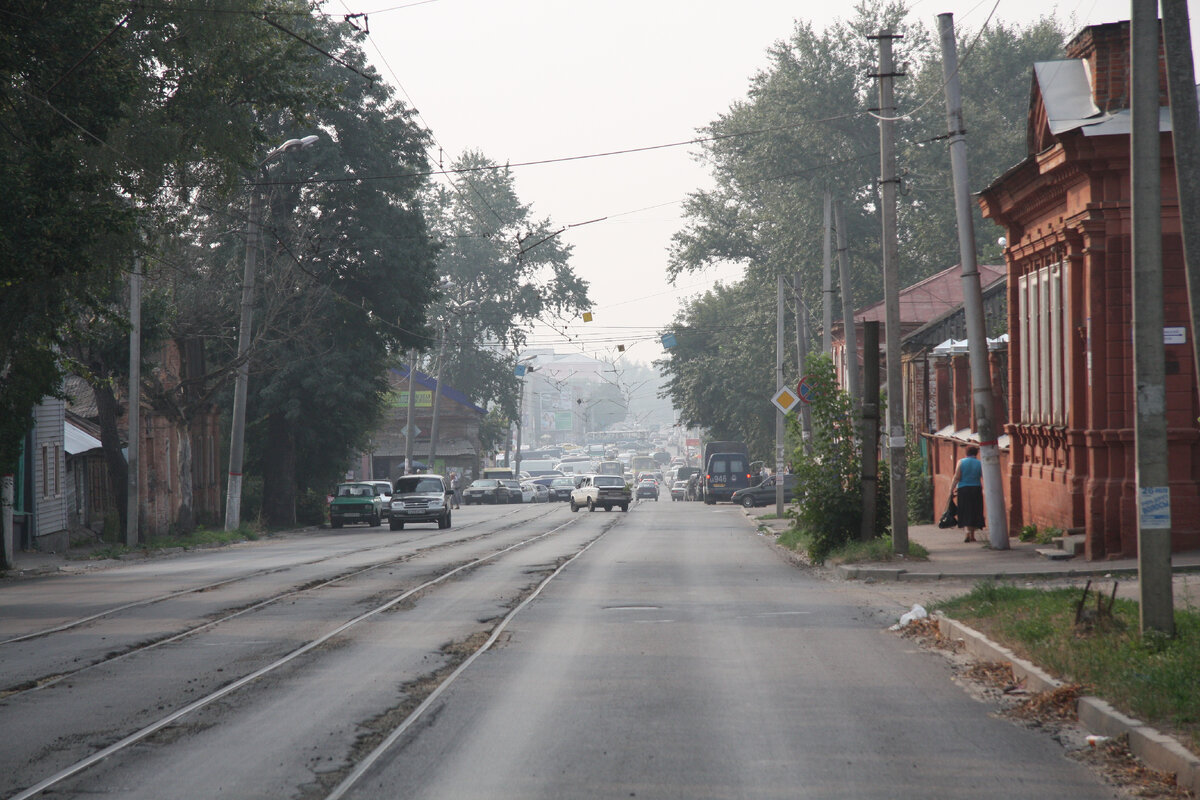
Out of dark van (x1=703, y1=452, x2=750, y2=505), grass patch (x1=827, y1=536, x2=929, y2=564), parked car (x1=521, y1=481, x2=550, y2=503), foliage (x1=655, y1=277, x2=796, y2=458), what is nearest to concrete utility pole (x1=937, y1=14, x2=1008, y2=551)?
grass patch (x1=827, y1=536, x2=929, y2=564)

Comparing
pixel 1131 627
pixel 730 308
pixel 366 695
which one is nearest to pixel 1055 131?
pixel 1131 627

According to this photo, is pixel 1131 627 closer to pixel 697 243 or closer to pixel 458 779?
pixel 458 779

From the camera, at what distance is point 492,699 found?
9070 mm

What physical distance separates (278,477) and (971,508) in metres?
27.3

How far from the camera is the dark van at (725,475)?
63.7 meters

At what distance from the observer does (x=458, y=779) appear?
6.70 metres

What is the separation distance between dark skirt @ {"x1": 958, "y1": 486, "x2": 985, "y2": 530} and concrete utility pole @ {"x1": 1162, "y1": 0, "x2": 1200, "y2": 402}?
13555mm

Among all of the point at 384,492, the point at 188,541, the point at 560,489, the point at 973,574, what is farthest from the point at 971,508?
the point at 560,489

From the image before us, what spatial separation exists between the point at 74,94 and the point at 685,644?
1185cm

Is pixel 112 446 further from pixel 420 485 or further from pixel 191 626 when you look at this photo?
pixel 191 626

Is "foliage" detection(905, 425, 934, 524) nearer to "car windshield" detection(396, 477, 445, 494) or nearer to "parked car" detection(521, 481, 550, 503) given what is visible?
"car windshield" detection(396, 477, 445, 494)

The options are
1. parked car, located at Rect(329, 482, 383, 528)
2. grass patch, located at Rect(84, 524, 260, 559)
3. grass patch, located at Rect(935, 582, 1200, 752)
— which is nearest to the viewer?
grass patch, located at Rect(935, 582, 1200, 752)

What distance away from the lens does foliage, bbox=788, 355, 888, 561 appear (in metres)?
21.5

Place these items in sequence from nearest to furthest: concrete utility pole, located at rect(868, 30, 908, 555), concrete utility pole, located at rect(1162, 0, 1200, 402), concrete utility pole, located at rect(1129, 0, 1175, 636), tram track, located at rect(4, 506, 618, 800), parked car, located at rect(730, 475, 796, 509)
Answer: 1. tram track, located at rect(4, 506, 618, 800)
2. concrete utility pole, located at rect(1162, 0, 1200, 402)
3. concrete utility pole, located at rect(1129, 0, 1175, 636)
4. concrete utility pole, located at rect(868, 30, 908, 555)
5. parked car, located at rect(730, 475, 796, 509)
